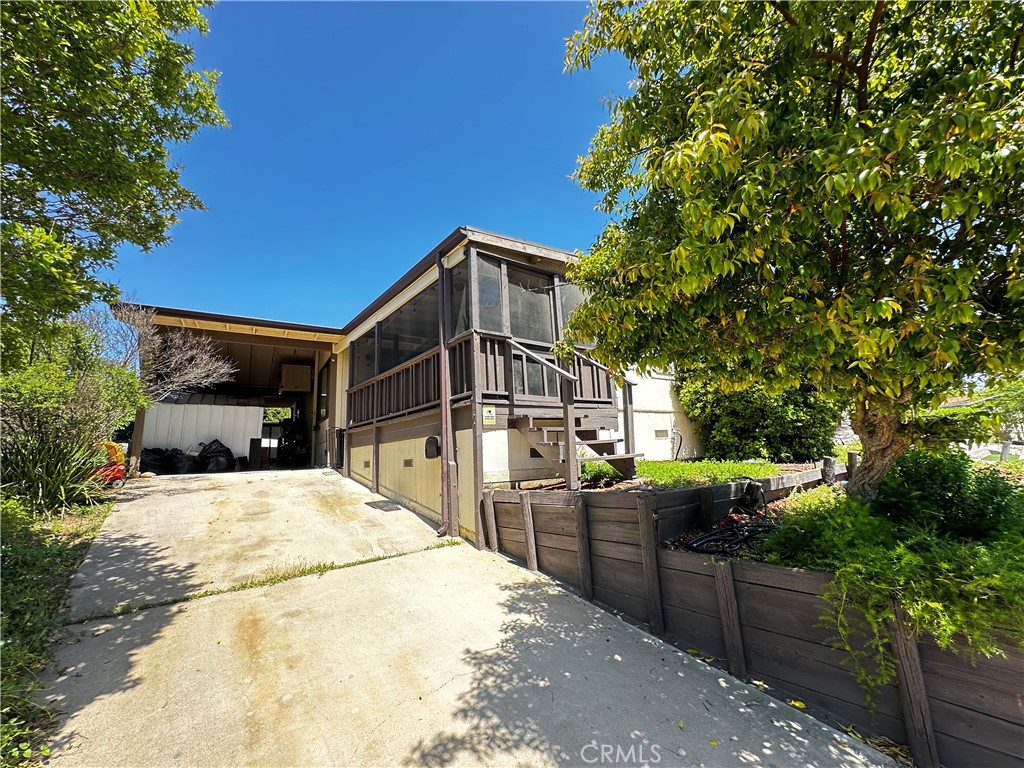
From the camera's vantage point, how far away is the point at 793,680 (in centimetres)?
239

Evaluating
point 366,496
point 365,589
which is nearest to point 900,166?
point 365,589

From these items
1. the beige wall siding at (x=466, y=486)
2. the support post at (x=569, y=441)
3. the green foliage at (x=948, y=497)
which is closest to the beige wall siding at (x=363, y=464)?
the beige wall siding at (x=466, y=486)

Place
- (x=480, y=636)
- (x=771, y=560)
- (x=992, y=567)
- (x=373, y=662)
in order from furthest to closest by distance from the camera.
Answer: (x=480, y=636)
(x=373, y=662)
(x=771, y=560)
(x=992, y=567)

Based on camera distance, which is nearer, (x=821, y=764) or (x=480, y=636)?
(x=821, y=764)

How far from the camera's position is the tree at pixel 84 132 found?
8.82 feet

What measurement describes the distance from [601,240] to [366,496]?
6839mm

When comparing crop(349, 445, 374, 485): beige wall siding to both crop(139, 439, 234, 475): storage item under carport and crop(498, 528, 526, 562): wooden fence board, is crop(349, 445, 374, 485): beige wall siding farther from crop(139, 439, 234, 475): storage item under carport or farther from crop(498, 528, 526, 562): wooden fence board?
crop(139, 439, 234, 475): storage item under carport

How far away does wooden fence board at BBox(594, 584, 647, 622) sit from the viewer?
131 inches

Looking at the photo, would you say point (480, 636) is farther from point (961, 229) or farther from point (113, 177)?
point (113, 177)

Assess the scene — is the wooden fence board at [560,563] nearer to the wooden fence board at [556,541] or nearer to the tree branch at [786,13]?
the wooden fence board at [556,541]

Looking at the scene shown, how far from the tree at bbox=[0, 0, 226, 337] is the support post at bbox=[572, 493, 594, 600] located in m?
4.24

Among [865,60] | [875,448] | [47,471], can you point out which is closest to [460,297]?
[865,60]

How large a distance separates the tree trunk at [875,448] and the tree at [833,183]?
0.21 m

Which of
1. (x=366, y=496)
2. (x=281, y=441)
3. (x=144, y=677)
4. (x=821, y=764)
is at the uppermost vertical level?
(x=281, y=441)
